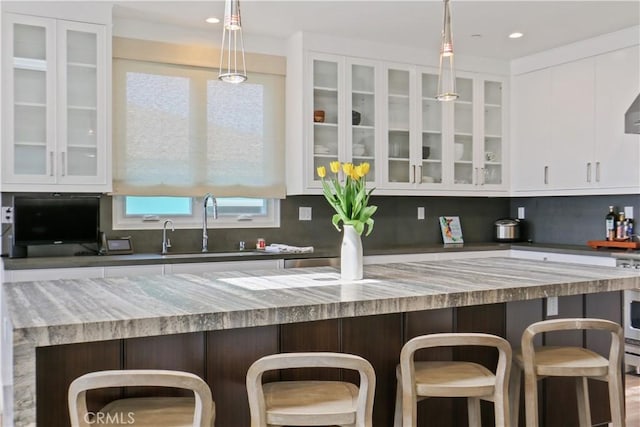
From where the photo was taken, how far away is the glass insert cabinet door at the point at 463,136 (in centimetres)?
510

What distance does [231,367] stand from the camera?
200 centimetres

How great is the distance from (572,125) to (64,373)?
4.33 meters

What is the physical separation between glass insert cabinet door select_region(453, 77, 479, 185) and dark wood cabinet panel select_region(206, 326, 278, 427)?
135 inches

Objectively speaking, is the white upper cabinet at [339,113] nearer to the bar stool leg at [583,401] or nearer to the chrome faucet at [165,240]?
the chrome faucet at [165,240]

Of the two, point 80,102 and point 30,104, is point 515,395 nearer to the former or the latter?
point 80,102

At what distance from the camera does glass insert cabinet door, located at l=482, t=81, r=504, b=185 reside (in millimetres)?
5257

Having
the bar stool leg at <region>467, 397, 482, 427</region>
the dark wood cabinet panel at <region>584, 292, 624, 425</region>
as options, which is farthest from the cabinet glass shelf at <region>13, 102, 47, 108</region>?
the dark wood cabinet panel at <region>584, 292, 624, 425</region>

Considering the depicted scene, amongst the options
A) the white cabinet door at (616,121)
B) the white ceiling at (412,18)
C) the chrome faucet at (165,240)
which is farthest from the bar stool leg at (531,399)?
the white cabinet door at (616,121)

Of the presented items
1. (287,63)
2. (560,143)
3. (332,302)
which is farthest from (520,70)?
(332,302)

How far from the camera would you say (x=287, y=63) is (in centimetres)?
463

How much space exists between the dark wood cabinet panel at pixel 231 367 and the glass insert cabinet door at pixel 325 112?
2551 millimetres

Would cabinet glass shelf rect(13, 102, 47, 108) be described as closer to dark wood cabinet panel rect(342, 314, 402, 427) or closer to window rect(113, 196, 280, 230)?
window rect(113, 196, 280, 230)

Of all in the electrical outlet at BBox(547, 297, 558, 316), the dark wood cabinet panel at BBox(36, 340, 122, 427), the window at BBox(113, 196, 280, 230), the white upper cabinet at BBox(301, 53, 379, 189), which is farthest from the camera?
the white upper cabinet at BBox(301, 53, 379, 189)

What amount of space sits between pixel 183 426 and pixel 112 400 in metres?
0.37
